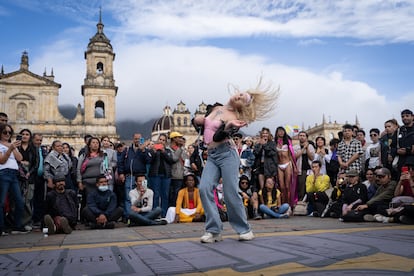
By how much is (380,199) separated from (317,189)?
67.3 inches

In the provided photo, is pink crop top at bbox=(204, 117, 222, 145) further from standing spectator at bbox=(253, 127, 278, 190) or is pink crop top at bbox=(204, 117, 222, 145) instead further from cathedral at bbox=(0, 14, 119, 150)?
cathedral at bbox=(0, 14, 119, 150)

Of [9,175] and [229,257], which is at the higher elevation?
[9,175]

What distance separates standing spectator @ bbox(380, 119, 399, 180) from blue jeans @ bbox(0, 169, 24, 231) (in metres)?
6.71

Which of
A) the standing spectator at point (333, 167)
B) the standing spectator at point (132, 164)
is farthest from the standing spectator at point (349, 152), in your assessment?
the standing spectator at point (132, 164)

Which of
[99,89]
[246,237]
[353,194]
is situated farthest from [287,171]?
[99,89]

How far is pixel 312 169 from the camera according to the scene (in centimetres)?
873

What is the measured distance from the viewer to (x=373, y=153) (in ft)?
27.2

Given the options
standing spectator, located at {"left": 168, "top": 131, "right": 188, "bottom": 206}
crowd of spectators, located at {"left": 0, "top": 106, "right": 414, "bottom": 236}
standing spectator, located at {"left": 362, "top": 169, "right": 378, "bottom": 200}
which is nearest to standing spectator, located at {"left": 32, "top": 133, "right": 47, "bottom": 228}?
crowd of spectators, located at {"left": 0, "top": 106, "right": 414, "bottom": 236}

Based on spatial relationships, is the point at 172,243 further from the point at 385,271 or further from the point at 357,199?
the point at 357,199

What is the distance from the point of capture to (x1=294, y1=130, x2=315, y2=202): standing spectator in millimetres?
8906

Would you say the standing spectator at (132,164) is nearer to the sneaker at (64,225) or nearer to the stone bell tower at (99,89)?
the sneaker at (64,225)

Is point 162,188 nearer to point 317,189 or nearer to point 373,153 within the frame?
point 317,189

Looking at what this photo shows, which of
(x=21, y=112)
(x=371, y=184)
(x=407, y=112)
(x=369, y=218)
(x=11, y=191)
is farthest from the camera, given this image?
(x=21, y=112)

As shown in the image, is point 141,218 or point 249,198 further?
point 249,198
